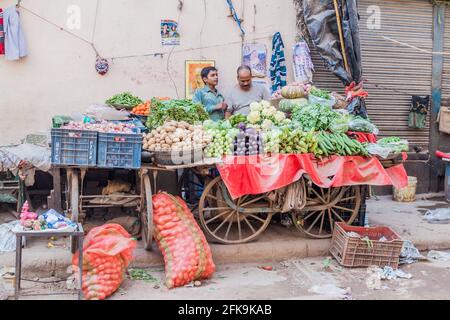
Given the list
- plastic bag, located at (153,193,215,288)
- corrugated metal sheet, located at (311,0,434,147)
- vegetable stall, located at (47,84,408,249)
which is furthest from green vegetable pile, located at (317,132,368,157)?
corrugated metal sheet, located at (311,0,434,147)

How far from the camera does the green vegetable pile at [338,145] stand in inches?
255

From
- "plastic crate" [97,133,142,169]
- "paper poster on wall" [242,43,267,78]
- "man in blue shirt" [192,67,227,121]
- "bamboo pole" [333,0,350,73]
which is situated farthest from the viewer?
"paper poster on wall" [242,43,267,78]

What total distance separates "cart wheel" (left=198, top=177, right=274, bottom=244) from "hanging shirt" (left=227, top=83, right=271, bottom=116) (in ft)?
4.71

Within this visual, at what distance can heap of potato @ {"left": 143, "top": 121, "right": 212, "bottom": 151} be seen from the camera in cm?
606

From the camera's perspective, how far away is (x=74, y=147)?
570cm

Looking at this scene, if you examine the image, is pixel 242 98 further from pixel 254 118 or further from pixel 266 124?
pixel 266 124

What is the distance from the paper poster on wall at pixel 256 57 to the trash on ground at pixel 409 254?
3.36 m

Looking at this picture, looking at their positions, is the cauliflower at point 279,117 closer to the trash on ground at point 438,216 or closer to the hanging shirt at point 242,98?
the hanging shirt at point 242,98

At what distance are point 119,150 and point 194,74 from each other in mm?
2814

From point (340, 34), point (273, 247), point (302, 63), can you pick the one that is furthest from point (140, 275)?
point (340, 34)

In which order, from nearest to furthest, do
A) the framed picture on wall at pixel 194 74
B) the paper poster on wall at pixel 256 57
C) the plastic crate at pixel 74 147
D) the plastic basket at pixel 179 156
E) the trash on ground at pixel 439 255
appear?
the plastic crate at pixel 74 147
the plastic basket at pixel 179 156
the trash on ground at pixel 439 255
the framed picture on wall at pixel 194 74
the paper poster on wall at pixel 256 57

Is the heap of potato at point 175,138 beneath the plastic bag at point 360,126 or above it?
beneath

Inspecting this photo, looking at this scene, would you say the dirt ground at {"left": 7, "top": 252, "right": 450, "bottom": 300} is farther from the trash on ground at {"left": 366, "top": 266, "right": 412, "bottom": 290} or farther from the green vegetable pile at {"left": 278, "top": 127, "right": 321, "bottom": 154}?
the green vegetable pile at {"left": 278, "top": 127, "right": 321, "bottom": 154}

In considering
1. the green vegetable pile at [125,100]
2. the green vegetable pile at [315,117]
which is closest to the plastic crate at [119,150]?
the green vegetable pile at [125,100]
